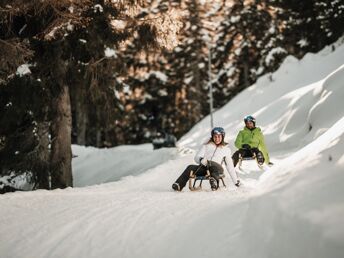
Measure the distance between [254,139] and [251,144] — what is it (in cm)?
17

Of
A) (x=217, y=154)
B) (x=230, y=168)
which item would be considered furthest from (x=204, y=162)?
(x=230, y=168)

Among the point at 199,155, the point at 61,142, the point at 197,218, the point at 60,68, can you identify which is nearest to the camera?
the point at 197,218

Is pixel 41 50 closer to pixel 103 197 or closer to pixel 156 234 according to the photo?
pixel 103 197

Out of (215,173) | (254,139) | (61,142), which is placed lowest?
(215,173)

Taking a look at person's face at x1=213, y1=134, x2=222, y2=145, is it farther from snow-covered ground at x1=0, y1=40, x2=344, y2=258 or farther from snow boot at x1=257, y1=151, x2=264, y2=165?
snow boot at x1=257, y1=151, x2=264, y2=165

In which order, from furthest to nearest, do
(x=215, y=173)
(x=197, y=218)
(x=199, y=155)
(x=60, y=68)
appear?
(x=60, y=68), (x=199, y=155), (x=215, y=173), (x=197, y=218)

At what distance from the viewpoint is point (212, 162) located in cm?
916

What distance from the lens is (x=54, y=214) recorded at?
6945 millimetres

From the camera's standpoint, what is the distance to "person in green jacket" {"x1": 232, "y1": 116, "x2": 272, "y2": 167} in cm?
1187

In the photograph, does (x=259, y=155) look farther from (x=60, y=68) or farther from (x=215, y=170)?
(x=60, y=68)

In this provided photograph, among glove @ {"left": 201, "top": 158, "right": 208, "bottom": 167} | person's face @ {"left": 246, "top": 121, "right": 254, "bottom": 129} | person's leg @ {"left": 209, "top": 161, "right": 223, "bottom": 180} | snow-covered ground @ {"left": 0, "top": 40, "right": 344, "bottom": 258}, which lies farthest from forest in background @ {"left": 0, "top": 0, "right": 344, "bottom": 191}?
person's leg @ {"left": 209, "top": 161, "right": 223, "bottom": 180}

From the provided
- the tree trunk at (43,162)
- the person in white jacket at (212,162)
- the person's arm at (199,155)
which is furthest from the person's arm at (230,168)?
the tree trunk at (43,162)

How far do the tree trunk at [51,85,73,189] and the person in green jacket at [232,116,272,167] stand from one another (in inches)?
179

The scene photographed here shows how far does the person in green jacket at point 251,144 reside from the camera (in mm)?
11867
